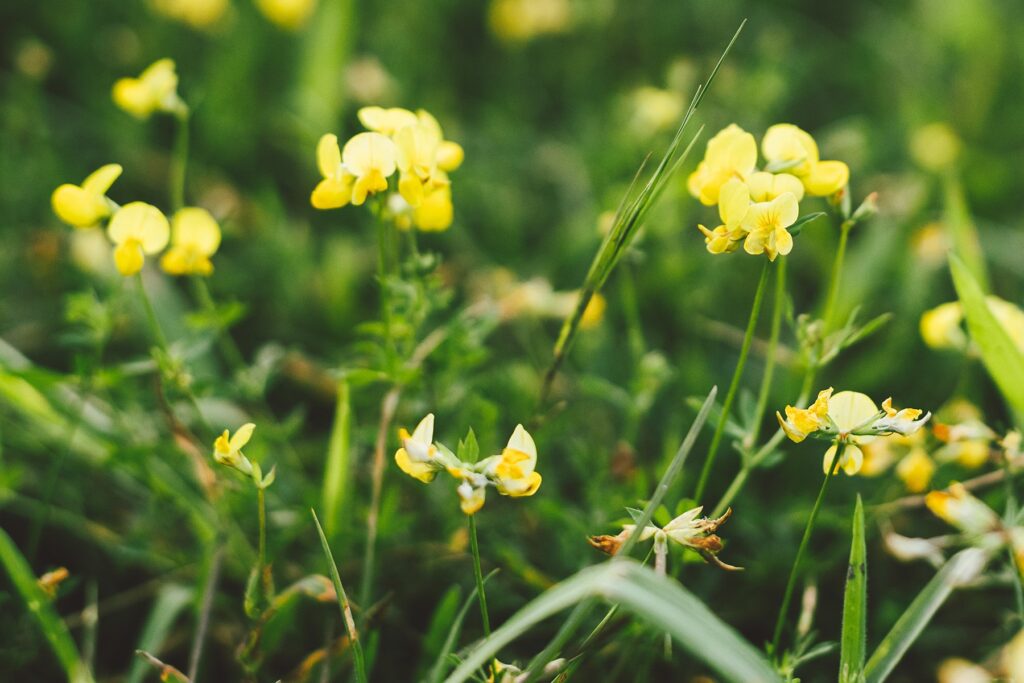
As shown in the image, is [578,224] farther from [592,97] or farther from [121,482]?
[121,482]

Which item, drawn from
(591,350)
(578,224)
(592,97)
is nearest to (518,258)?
(578,224)

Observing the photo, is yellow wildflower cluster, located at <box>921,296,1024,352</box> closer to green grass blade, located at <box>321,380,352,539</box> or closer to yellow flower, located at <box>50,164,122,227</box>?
green grass blade, located at <box>321,380,352,539</box>

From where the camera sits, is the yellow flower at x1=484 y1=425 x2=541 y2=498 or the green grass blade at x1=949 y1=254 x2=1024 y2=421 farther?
the green grass blade at x1=949 y1=254 x2=1024 y2=421

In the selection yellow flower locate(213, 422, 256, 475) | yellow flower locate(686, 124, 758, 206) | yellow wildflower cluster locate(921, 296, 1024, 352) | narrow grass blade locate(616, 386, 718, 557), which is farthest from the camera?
yellow wildflower cluster locate(921, 296, 1024, 352)

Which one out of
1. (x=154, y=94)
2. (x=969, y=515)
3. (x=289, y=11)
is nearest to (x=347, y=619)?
(x=969, y=515)

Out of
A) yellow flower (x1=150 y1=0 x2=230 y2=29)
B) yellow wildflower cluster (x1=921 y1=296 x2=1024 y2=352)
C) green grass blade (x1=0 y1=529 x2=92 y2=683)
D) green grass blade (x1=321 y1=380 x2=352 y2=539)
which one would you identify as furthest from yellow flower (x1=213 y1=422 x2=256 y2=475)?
yellow flower (x1=150 y1=0 x2=230 y2=29)
